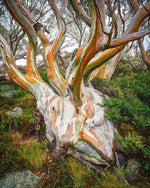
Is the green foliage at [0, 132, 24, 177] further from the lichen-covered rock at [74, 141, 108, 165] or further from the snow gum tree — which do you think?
the lichen-covered rock at [74, 141, 108, 165]

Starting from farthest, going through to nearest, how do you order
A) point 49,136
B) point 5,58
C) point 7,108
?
A: 1. point 7,108
2. point 5,58
3. point 49,136

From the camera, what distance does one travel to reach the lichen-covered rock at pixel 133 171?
193cm

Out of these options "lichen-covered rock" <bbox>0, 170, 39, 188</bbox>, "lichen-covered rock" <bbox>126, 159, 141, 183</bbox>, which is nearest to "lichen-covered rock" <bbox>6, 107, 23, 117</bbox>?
"lichen-covered rock" <bbox>0, 170, 39, 188</bbox>

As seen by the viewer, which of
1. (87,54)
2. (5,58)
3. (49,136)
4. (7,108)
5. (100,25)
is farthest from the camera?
(7,108)

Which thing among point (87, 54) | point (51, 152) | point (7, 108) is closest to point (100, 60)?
point (87, 54)

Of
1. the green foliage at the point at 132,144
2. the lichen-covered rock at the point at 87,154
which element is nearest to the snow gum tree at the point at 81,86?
the lichen-covered rock at the point at 87,154

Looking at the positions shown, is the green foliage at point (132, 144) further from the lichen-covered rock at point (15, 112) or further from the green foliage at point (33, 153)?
the lichen-covered rock at point (15, 112)

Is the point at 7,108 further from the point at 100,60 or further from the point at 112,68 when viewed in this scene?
the point at 112,68

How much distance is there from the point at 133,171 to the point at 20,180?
2283 millimetres

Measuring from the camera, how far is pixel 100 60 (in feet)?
8.45

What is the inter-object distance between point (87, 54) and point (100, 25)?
51cm

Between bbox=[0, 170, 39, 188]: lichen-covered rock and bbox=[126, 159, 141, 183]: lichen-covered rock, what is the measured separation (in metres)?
1.87

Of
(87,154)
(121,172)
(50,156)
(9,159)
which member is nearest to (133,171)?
(121,172)

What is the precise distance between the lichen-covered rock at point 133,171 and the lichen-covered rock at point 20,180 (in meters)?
1.87
